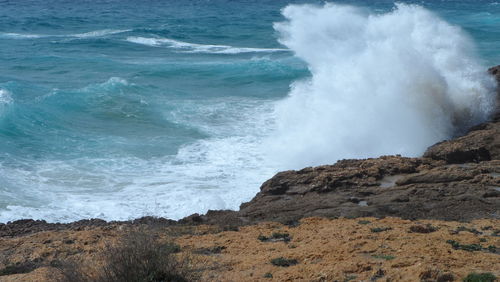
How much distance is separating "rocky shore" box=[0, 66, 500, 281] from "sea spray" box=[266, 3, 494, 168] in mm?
2786

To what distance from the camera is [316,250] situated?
1043cm

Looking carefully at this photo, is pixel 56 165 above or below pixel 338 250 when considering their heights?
below

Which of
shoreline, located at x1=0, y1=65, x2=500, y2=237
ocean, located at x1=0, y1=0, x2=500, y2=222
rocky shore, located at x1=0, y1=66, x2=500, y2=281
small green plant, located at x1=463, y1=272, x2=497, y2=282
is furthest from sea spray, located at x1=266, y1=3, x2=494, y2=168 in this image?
small green plant, located at x1=463, y1=272, x2=497, y2=282

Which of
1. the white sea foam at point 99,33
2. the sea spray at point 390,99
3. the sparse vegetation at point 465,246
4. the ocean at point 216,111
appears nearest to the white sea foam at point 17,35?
the white sea foam at point 99,33

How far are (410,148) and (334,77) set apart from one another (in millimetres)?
5983

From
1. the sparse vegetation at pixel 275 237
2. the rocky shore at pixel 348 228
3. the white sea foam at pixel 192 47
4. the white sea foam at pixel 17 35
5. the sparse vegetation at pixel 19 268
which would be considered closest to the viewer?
the rocky shore at pixel 348 228

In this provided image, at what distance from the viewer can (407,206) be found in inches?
510

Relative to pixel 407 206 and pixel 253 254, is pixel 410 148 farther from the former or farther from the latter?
pixel 253 254

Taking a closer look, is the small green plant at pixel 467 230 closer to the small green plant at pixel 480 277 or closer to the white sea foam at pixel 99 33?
the small green plant at pixel 480 277

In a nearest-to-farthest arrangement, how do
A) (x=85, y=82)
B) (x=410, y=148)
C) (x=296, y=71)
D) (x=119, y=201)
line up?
(x=119, y=201), (x=410, y=148), (x=85, y=82), (x=296, y=71)

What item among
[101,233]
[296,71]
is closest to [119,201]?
[101,233]

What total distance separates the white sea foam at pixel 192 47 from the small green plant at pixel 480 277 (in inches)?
1335

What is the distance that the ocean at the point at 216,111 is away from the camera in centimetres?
1739

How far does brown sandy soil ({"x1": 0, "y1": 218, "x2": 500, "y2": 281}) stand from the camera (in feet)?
30.2
